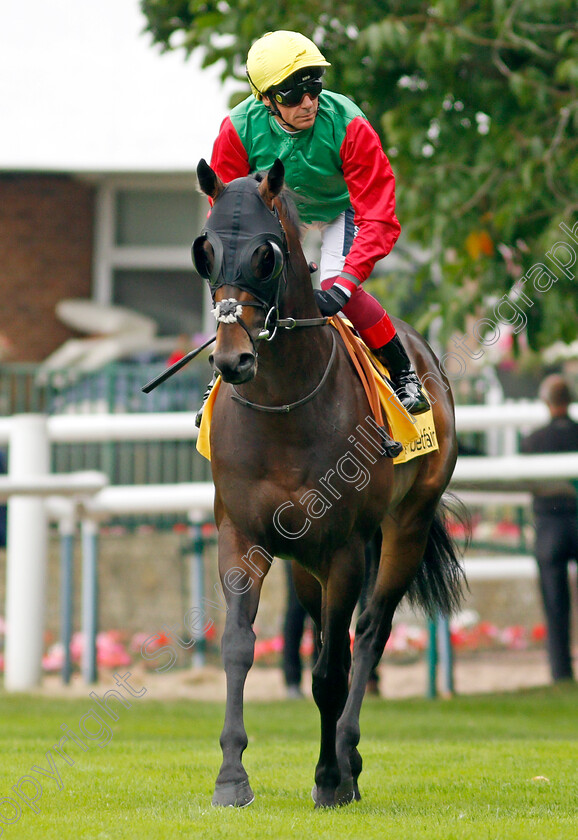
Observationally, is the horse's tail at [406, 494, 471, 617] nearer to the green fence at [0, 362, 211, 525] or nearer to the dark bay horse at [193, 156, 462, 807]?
the dark bay horse at [193, 156, 462, 807]

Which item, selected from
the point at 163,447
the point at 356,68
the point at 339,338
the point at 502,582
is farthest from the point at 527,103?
the point at 502,582

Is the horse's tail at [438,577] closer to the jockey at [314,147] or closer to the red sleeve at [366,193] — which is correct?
the jockey at [314,147]

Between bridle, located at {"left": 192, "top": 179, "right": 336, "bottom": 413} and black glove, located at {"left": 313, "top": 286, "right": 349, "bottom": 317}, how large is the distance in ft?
1.06

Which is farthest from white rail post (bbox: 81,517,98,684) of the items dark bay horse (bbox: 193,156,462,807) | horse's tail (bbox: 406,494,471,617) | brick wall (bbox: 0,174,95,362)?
brick wall (bbox: 0,174,95,362)

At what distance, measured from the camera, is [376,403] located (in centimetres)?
483

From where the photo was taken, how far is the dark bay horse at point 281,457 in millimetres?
4105

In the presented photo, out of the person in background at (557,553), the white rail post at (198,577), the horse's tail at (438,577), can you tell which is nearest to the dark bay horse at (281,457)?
the horse's tail at (438,577)

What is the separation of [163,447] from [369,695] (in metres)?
2.85

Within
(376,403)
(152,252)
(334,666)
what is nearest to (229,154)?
(376,403)

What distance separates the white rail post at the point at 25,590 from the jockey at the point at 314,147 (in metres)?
4.28

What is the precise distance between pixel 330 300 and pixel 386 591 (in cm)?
163

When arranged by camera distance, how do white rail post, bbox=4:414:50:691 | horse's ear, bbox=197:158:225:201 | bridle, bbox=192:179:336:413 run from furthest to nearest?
white rail post, bbox=4:414:50:691 → horse's ear, bbox=197:158:225:201 → bridle, bbox=192:179:336:413

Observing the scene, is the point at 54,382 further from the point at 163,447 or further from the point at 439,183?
the point at 439,183

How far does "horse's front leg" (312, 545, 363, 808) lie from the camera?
4.43 m
